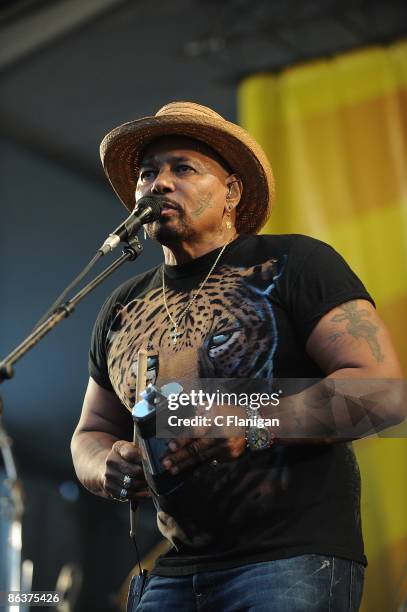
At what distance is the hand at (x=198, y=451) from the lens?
5.38 feet

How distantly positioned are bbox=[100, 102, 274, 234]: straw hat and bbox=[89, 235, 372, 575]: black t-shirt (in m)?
0.27

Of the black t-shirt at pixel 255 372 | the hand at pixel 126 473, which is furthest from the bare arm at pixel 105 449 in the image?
Result: the black t-shirt at pixel 255 372

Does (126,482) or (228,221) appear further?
(228,221)

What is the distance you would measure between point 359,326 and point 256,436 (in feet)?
1.09

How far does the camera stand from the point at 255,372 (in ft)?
6.28

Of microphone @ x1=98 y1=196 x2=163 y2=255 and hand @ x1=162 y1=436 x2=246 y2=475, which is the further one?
microphone @ x1=98 y1=196 x2=163 y2=255

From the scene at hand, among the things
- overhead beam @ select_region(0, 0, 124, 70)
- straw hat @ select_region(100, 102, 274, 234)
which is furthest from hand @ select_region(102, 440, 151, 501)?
overhead beam @ select_region(0, 0, 124, 70)

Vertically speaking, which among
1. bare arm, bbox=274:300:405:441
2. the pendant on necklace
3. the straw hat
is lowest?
bare arm, bbox=274:300:405:441

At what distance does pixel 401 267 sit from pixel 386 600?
148 cm

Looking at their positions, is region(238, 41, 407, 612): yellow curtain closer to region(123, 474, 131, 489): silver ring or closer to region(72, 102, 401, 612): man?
region(72, 102, 401, 612): man

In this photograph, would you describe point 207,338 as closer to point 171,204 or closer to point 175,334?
point 175,334

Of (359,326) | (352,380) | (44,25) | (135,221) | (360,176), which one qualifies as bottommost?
(352,380)

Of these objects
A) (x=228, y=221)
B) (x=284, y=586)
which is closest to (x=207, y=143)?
(x=228, y=221)

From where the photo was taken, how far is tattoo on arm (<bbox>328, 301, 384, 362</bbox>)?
1.80 metres
